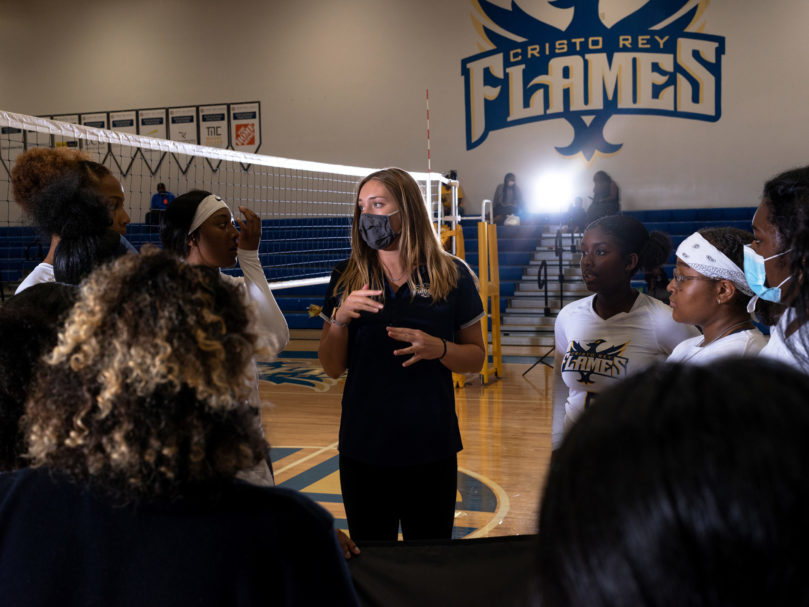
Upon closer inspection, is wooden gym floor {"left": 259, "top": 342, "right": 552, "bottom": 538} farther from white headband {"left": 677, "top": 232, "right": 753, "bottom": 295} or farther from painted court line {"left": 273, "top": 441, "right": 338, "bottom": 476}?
white headband {"left": 677, "top": 232, "right": 753, "bottom": 295}

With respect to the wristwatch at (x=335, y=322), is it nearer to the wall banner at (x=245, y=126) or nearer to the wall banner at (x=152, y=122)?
the wall banner at (x=245, y=126)

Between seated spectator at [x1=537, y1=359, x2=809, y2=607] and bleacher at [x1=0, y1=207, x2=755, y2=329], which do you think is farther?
bleacher at [x1=0, y1=207, x2=755, y2=329]

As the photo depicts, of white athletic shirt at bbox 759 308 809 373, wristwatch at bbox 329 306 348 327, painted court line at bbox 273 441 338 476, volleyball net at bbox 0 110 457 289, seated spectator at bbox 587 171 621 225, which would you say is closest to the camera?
white athletic shirt at bbox 759 308 809 373

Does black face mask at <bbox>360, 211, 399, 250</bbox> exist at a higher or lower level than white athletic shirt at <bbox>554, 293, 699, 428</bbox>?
higher

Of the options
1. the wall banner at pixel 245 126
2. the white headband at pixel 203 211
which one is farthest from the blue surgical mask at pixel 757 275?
the wall banner at pixel 245 126

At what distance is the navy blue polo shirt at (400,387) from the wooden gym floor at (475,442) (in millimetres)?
759

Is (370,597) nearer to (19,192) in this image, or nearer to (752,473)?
(752,473)

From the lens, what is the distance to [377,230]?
2279mm

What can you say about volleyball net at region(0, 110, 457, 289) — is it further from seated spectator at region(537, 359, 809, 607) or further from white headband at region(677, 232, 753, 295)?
seated spectator at region(537, 359, 809, 607)

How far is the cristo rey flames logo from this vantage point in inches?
559

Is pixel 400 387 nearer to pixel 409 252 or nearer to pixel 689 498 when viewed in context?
pixel 409 252

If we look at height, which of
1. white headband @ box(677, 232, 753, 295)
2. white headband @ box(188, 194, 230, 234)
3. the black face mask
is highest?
white headband @ box(188, 194, 230, 234)

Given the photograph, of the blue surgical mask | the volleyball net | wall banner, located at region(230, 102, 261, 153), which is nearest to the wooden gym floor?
the blue surgical mask

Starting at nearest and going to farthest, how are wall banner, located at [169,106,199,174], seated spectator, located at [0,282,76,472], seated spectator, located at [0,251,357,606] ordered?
seated spectator, located at [0,251,357,606] < seated spectator, located at [0,282,76,472] < wall banner, located at [169,106,199,174]
